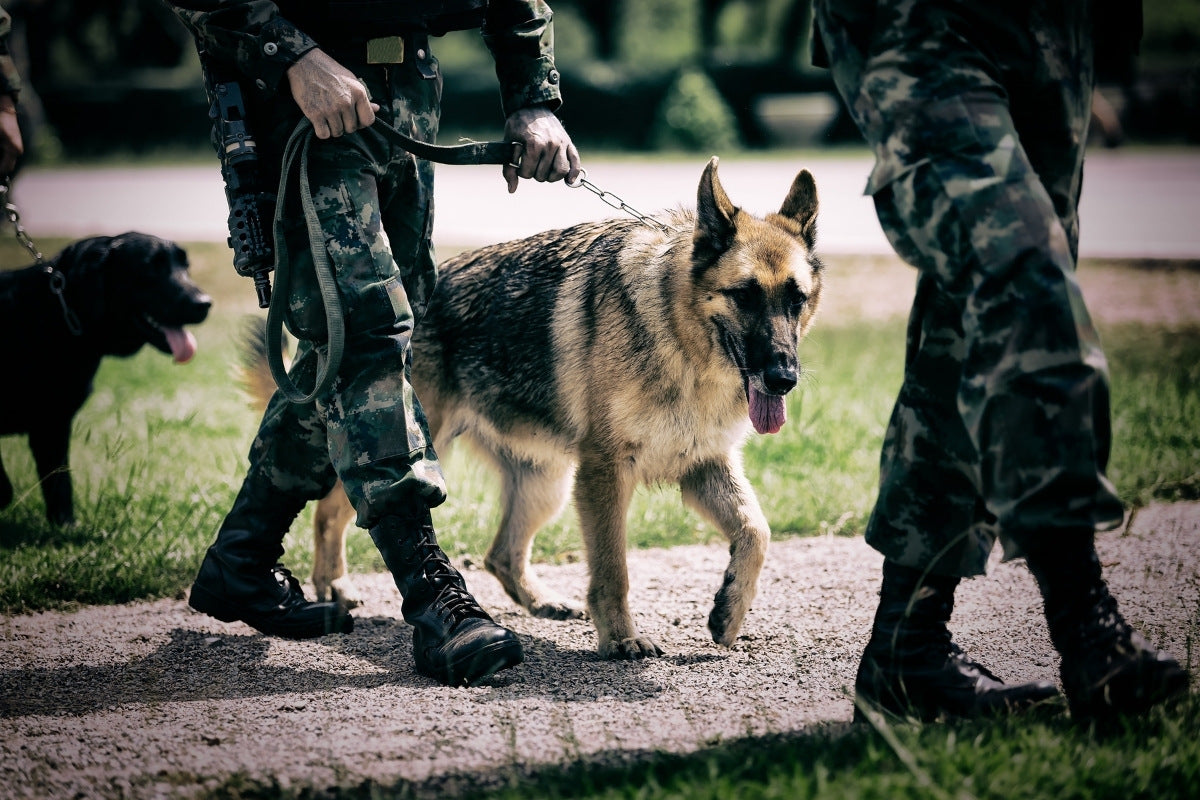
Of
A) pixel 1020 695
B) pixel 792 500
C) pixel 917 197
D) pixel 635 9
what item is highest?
pixel 635 9

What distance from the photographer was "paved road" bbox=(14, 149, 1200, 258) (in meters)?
11.1

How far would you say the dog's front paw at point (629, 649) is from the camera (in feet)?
11.7

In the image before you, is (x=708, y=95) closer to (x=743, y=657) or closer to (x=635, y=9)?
(x=743, y=657)

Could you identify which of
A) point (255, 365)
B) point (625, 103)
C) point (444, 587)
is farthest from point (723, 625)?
point (625, 103)

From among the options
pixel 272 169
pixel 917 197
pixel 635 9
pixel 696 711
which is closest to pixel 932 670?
pixel 696 711

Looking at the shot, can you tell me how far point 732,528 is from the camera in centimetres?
382

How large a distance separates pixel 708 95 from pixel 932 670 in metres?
20.7

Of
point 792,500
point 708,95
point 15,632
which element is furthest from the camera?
point 708,95

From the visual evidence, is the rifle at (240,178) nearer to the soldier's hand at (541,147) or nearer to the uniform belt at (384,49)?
the uniform belt at (384,49)

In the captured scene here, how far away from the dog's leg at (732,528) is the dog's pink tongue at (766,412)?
378mm

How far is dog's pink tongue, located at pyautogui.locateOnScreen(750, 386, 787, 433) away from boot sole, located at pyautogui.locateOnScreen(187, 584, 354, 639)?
1.45 m

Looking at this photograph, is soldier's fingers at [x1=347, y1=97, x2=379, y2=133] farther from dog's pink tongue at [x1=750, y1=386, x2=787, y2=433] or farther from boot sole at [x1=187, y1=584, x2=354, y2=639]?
boot sole at [x1=187, y1=584, x2=354, y2=639]

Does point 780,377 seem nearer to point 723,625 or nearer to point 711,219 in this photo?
point 711,219

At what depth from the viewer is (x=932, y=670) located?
2.80 metres
